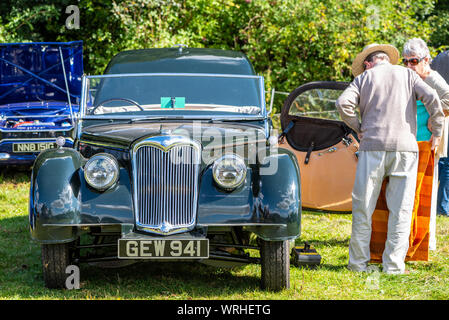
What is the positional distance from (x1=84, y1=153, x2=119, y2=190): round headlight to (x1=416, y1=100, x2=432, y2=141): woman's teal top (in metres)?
2.60

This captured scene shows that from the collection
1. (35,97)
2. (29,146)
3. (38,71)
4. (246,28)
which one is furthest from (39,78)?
(246,28)

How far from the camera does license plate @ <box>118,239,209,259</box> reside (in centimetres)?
382

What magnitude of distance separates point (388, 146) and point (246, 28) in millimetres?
8138

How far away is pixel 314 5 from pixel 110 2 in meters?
4.05

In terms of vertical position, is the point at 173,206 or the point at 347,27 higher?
the point at 347,27

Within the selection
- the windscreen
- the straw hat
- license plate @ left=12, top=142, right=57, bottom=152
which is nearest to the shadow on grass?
the windscreen

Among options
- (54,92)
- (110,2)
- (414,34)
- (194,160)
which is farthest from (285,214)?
(414,34)

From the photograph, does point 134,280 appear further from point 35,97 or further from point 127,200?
point 35,97

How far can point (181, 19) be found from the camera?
11633 mm

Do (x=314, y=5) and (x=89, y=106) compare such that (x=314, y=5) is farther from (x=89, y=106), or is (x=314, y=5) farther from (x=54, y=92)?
(x=89, y=106)

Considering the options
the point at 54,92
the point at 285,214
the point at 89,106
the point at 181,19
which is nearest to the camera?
the point at 285,214

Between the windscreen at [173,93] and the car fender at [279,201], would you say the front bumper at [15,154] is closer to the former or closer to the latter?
the windscreen at [173,93]

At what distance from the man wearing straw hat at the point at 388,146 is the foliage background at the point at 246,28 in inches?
266

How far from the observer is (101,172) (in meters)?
4.06
